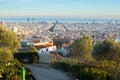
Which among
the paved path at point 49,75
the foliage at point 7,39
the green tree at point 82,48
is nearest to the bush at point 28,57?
the foliage at point 7,39

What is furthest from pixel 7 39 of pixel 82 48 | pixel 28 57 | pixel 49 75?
pixel 49 75

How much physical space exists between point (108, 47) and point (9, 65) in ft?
27.9

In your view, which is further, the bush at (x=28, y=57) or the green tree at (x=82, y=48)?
the green tree at (x=82, y=48)

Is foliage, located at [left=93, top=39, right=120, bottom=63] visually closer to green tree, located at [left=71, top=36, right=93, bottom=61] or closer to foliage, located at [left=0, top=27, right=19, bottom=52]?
green tree, located at [left=71, top=36, right=93, bottom=61]

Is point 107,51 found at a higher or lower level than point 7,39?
lower

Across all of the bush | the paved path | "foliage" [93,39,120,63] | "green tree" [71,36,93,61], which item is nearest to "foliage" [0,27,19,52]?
the bush

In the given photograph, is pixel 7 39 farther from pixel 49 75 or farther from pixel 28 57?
pixel 49 75

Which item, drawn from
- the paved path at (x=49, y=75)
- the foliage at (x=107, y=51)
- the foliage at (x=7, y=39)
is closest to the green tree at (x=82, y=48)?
the foliage at (x=107, y=51)

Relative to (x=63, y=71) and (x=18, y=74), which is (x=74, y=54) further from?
(x=18, y=74)

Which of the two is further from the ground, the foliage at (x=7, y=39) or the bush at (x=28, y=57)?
the foliage at (x=7, y=39)

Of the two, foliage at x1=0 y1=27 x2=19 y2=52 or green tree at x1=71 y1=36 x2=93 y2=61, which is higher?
foliage at x1=0 y1=27 x2=19 y2=52

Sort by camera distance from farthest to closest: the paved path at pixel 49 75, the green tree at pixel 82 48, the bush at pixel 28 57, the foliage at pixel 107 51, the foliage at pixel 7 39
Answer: the green tree at pixel 82 48 < the foliage at pixel 7 39 < the bush at pixel 28 57 < the foliage at pixel 107 51 < the paved path at pixel 49 75

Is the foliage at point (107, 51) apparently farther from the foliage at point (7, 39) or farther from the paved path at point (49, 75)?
the foliage at point (7, 39)

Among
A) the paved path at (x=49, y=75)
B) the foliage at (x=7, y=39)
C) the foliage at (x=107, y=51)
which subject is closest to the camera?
the paved path at (x=49, y=75)
